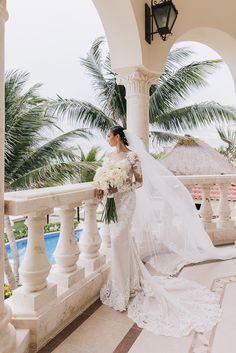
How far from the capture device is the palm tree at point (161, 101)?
11.8 m

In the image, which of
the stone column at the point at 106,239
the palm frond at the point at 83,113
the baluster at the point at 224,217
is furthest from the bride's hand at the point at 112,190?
the palm frond at the point at 83,113

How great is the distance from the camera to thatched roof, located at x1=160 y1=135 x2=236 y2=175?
6.55 meters

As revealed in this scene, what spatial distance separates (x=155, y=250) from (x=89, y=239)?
1032 mm

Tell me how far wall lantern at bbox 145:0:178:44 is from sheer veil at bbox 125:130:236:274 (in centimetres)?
207

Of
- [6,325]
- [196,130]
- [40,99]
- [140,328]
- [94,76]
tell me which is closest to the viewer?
[6,325]

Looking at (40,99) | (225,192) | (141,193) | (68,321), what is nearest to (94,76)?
(40,99)

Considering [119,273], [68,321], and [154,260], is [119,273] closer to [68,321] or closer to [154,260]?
[68,321]

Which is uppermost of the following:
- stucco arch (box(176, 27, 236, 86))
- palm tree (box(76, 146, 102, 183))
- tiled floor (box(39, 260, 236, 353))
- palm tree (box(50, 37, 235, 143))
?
palm tree (box(50, 37, 235, 143))

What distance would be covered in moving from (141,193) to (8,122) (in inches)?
292

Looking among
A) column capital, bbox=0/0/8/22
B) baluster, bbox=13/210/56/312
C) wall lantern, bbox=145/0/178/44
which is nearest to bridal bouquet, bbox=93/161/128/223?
baluster, bbox=13/210/56/312

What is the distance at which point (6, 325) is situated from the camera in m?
2.07

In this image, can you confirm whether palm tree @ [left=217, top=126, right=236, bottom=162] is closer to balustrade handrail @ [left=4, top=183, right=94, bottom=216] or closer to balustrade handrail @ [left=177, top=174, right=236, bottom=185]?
balustrade handrail @ [left=177, top=174, right=236, bottom=185]

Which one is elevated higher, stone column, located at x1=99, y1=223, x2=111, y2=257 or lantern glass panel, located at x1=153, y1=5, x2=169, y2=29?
lantern glass panel, located at x1=153, y1=5, x2=169, y2=29

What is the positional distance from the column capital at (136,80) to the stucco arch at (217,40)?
4.44ft
